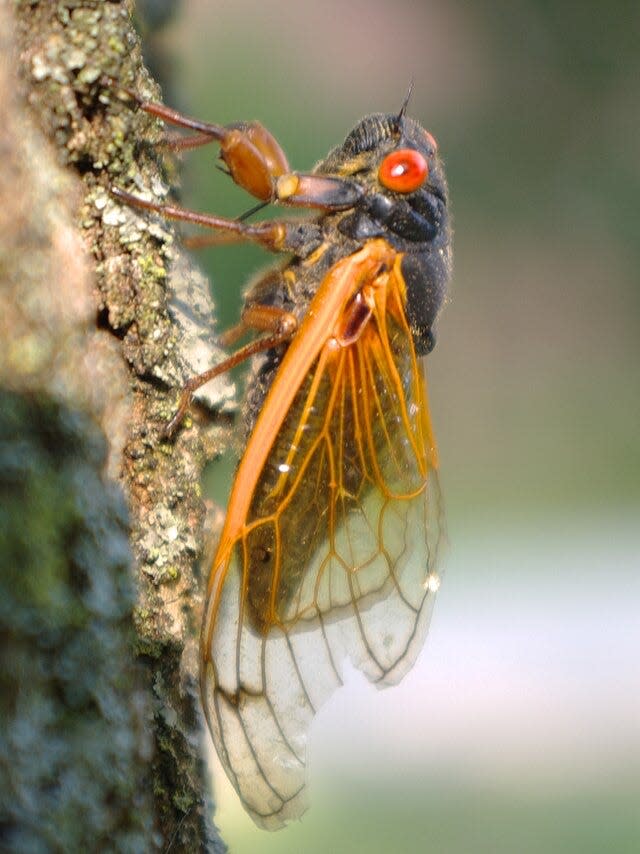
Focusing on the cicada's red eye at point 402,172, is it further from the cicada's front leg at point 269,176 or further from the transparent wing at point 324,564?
the transparent wing at point 324,564

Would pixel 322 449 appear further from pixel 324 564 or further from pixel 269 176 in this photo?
pixel 269 176

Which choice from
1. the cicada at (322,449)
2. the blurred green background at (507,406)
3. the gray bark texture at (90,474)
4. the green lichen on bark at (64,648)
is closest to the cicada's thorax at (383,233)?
the cicada at (322,449)

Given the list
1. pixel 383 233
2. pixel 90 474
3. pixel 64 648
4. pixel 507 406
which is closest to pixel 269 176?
pixel 383 233

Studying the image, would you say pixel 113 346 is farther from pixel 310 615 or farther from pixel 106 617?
pixel 310 615

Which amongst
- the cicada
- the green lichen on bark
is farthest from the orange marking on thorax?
the green lichen on bark

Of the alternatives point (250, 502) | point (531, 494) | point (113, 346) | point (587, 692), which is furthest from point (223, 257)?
point (531, 494)
